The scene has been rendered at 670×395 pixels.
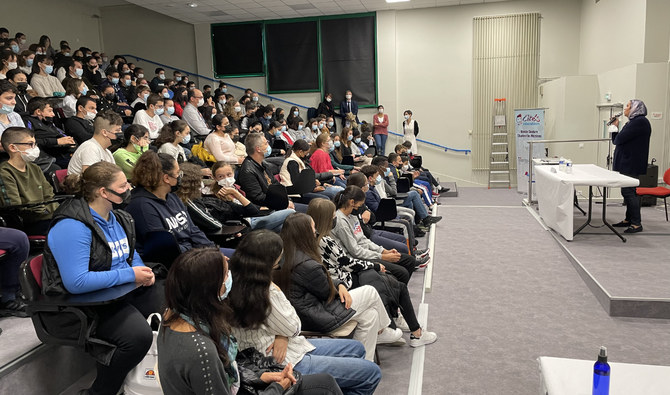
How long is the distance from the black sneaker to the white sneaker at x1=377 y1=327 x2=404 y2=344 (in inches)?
83.2

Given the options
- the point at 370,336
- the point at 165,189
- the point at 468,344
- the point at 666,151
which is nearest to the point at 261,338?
the point at 370,336

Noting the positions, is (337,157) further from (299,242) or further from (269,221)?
(299,242)

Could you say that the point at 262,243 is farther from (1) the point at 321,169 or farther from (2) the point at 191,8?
(2) the point at 191,8

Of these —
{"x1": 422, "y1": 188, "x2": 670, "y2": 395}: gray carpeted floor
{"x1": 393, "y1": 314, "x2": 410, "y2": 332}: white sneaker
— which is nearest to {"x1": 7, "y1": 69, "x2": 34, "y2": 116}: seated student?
{"x1": 393, "y1": 314, "x2": 410, "y2": 332}: white sneaker

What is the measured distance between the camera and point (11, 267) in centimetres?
292

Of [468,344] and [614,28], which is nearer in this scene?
[468,344]

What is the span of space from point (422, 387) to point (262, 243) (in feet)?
4.62

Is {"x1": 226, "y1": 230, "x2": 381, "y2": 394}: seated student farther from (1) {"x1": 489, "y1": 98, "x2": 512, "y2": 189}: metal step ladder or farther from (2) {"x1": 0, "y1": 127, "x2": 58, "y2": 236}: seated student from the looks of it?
(1) {"x1": 489, "y1": 98, "x2": 512, "y2": 189}: metal step ladder

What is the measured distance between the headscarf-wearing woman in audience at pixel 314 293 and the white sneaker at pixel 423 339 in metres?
0.62

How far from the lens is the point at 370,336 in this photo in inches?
112


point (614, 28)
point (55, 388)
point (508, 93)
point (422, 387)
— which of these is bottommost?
point (422, 387)

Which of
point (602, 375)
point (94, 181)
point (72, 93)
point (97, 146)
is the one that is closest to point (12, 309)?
point (94, 181)

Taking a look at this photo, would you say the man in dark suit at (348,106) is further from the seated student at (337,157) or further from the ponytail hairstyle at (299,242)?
the ponytail hairstyle at (299,242)

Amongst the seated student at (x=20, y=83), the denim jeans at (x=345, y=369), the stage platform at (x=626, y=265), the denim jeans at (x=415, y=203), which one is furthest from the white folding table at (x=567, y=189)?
the seated student at (x=20, y=83)
